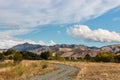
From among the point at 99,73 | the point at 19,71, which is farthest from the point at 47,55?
the point at 99,73

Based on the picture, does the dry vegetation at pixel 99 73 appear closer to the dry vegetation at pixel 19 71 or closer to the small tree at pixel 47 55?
the dry vegetation at pixel 19 71

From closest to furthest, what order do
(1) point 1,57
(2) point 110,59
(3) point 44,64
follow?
Answer: 1. (3) point 44,64
2. (1) point 1,57
3. (2) point 110,59

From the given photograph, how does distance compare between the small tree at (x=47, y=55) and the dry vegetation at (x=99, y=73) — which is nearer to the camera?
the dry vegetation at (x=99, y=73)

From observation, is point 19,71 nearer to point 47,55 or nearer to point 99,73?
point 99,73

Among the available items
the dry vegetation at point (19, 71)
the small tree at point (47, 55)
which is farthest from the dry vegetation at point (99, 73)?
the small tree at point (47, 55)

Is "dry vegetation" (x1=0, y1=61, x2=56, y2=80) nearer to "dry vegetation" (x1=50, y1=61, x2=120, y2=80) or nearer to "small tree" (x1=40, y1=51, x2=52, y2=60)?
"dry vegetation" (x1=50, y1=61, x2=120, y2=80)

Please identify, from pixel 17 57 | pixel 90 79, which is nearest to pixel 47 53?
pixel 17 57

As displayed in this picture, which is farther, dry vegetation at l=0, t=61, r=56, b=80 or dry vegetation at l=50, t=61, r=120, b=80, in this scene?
dry vegetation at l=0, t=61, r=56, b=80

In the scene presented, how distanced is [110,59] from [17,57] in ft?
194

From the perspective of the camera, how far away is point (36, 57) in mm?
195125

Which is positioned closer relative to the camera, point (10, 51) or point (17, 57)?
point (17, 57)

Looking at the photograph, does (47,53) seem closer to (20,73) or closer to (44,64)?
(44,64)

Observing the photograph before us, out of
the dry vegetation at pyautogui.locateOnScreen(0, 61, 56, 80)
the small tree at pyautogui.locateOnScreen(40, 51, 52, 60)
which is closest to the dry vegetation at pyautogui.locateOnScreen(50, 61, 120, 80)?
the dry vegetation at pyautogui.locateOnScreen(0, 61, 56, 80)

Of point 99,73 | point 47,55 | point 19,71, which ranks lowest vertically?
point 99,73
